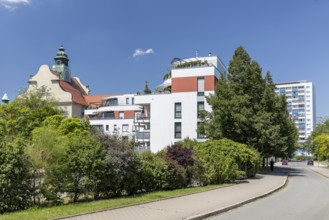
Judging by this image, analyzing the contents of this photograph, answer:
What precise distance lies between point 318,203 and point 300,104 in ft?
580

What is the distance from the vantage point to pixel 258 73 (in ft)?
119

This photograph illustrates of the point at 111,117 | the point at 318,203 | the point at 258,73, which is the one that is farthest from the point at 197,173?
the point at 111,117

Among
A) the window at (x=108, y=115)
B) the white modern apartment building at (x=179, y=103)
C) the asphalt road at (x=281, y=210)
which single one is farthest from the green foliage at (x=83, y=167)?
the window at (x=108, y=115)

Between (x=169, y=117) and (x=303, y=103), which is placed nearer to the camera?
(x=169, y=117)

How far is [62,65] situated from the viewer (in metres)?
96.3

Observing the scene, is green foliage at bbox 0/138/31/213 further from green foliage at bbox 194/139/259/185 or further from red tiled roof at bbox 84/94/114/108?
red tiled roof at bbox 84/94/114/108

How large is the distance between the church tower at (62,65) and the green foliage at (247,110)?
2598 inches

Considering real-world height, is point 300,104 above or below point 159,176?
above

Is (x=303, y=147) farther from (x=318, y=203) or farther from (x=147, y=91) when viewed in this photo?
(x=318, y=203)

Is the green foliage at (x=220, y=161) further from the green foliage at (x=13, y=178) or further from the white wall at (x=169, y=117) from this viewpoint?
the white wall at (x=169, y=117)

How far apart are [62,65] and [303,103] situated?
5053 inches

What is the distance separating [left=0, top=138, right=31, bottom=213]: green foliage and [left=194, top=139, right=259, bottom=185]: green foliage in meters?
10.6

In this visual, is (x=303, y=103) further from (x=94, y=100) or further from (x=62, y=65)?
(x=62, y=65)

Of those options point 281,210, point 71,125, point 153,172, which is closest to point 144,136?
point 71,125
